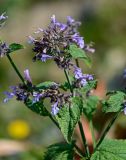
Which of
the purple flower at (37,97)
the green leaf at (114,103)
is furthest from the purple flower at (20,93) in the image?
the green leaf at (114,103)

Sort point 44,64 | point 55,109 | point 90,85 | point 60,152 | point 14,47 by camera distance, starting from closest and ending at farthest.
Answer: point 55,109
point 14,47
point 90,85
point 60,152
point 44,64

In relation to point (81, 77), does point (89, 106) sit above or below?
above

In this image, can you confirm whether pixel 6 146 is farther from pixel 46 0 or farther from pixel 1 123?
pixel 46 0

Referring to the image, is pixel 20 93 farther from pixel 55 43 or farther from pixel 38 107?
pixel 55 43

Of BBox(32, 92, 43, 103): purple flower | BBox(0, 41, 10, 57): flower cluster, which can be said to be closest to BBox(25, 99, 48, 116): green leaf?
BBox(32, 92, 43, 103): purple flower

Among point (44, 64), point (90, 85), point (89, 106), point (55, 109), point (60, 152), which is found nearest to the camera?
point (55, 109)

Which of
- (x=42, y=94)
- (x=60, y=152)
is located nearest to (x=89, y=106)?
(x=60, y=152)

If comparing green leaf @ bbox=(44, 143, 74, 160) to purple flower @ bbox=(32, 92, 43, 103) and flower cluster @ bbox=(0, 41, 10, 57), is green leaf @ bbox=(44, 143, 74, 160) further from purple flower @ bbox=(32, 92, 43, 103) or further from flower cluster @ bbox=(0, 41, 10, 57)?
flower cluster @ bbox=(0, 41, 10, 57)
